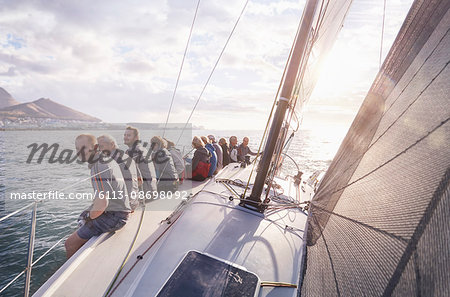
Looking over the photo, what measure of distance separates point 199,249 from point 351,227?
115cm

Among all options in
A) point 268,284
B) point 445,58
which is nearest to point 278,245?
point 268,284

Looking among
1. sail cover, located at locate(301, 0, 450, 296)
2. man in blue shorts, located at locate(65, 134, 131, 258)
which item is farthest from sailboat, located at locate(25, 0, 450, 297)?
man in blue shorts, located at locate(65, 134, 131, 258)

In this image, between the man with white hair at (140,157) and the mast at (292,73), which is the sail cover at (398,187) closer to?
the mast at (292,73)

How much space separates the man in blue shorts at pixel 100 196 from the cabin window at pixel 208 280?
1.39 metres

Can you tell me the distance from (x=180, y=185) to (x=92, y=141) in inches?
114

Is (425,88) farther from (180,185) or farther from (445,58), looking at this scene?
(180,185)

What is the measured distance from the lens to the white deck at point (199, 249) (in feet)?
4.91

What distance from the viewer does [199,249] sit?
5.40 ft

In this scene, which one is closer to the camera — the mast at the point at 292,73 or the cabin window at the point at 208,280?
the cabin window at the point at 208,280

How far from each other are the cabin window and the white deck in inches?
4.1
